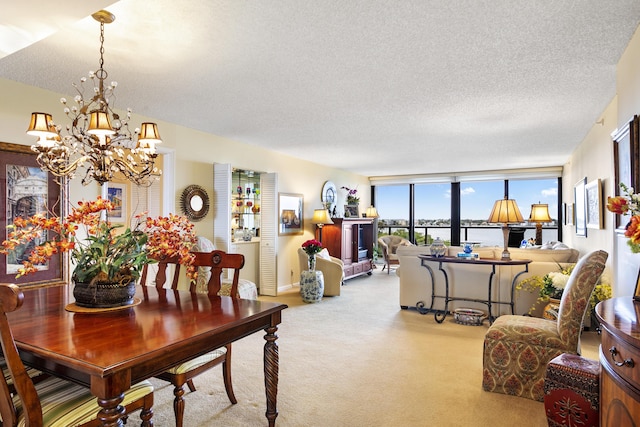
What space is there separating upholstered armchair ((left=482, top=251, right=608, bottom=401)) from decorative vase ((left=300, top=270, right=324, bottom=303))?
3.12m

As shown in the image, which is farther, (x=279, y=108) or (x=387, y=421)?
(x=279, y=108)

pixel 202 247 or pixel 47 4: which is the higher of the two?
pixel 47 4

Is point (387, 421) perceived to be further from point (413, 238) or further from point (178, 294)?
point (413, 238)

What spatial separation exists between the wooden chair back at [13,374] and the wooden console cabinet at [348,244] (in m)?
6.16

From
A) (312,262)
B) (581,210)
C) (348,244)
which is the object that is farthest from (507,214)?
(348,244)

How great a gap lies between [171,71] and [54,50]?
0.78m

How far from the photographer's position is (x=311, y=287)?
5.64 metres

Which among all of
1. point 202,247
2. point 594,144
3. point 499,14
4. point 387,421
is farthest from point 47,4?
point 594,144

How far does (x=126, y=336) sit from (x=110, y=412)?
32cm

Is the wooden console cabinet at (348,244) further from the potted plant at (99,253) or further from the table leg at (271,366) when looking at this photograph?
the potted plant at (99,253)

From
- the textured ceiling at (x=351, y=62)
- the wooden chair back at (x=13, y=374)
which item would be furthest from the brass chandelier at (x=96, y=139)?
the wooden chair back at (x=13, y=374)

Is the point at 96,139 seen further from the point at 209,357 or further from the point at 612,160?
the point at 612,160

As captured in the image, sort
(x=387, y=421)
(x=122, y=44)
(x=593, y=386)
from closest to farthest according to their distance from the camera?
(x=593, y=386) → (x=387, y=421) → (x=122, y=44)

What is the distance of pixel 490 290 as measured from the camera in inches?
175
